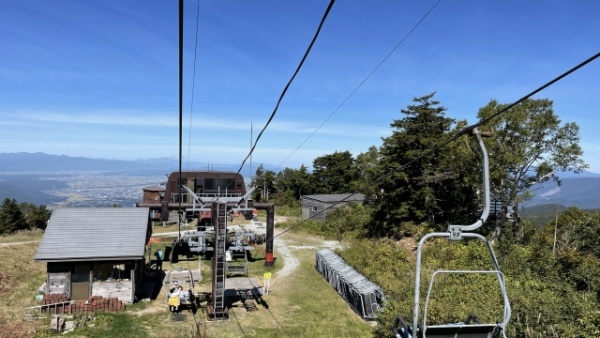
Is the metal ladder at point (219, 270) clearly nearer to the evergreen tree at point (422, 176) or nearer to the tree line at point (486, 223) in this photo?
the tree line at point (486, 223)

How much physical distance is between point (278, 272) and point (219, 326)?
970 cm

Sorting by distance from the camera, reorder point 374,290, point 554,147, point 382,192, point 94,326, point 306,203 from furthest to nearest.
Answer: point 306,203 → point 382,192 → point 554,147 → point 374,290 → point 94,326

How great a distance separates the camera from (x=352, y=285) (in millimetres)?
20266

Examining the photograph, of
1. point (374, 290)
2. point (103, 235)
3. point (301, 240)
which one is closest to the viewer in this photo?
point (374, 290)

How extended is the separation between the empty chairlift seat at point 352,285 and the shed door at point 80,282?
41.3 feet

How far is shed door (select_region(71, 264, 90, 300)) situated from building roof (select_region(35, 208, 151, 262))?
0.87 metres

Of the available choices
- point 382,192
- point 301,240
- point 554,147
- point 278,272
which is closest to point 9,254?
point 278,272

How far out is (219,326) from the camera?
58.1ft

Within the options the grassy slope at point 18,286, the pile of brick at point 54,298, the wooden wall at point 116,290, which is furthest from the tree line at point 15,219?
the wooden wall at point 116,290

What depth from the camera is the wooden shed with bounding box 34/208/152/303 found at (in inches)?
758

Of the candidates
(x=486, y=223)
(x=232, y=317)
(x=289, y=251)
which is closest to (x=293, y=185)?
(x=289, y=251)

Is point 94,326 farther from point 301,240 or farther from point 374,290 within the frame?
point 301,240

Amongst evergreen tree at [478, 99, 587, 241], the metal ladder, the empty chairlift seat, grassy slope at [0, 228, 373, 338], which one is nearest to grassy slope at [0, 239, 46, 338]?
grassy slope at [0, 228, 373, 338]

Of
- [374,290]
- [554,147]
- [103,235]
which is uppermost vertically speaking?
[554,147]
